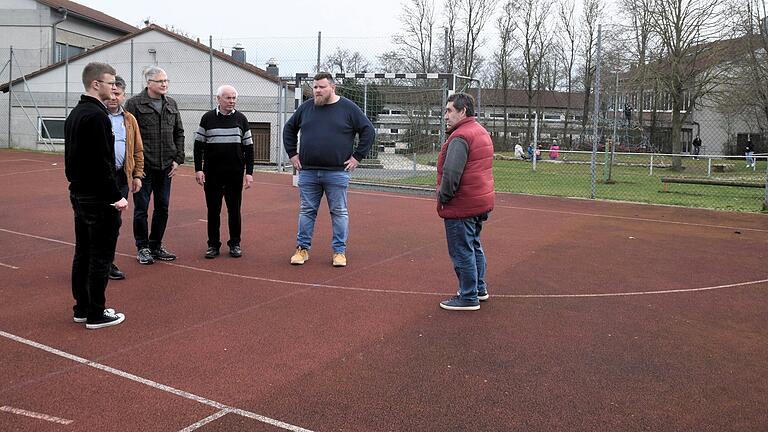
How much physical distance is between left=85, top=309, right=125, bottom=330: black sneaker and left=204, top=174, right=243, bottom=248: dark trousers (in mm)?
2426

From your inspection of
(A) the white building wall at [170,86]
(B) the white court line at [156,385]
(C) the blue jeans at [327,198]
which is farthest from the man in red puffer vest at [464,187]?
(A) the white building wall at [170,86]

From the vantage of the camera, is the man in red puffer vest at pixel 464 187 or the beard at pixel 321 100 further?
the beard at pixel 321 100

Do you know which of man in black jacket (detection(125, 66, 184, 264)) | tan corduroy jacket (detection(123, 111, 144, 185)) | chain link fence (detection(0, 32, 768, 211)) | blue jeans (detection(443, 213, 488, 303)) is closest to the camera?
blue jeans (detection(443, 213, 488, 303))

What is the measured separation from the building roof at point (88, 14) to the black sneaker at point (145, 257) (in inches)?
1242

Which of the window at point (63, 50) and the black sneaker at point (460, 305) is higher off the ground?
the window at point (63, 50)

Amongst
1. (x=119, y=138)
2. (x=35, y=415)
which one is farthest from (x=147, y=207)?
(x=35, y=415)

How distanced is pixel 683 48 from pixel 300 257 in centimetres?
3058

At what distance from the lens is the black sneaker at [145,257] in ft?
21.9

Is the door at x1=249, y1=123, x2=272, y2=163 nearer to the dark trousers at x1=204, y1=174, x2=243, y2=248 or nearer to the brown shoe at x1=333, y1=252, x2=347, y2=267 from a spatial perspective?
the dark trousers at x1=204, y1=174, x2=243, y2=248

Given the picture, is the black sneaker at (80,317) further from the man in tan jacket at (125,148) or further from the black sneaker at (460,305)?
the black sneaker at (460,305)

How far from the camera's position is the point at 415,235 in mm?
8914

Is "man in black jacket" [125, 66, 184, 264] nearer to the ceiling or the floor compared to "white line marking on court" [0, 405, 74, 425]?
nearer to the ceiling

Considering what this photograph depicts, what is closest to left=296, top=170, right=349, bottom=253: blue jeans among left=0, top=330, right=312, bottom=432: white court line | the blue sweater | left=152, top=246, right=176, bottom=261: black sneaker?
the blue sweater

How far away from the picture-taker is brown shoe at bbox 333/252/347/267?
265 inches
